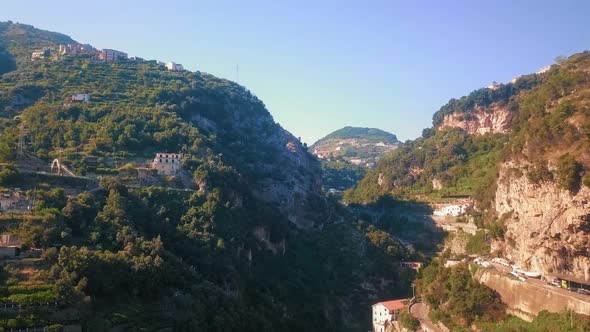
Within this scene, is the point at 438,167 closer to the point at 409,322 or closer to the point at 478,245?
the point at 478,245

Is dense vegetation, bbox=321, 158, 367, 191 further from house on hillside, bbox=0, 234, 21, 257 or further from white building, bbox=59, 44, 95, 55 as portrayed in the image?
house on hillside, bbox=0, 234, 21, 257

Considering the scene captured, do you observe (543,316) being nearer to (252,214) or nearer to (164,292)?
(164,292)

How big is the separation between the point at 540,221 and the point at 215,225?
91.3ft

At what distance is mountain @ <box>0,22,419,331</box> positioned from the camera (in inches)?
1289

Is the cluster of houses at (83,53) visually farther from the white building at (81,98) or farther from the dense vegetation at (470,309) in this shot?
the dense vegetation at (470,309)

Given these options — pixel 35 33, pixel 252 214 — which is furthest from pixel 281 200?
pixel 35 33

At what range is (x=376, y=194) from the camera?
10006cm

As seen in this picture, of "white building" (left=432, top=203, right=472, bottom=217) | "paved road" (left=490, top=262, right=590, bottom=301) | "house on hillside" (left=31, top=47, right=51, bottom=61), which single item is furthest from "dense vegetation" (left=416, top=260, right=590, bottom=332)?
"house on hillside" (left=31, top=47, right=51, bottom=61)

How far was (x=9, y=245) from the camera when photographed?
110 feet

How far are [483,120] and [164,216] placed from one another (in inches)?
2878

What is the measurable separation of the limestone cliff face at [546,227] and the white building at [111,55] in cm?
7892

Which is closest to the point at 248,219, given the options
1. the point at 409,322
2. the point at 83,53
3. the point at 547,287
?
the point at 409,322

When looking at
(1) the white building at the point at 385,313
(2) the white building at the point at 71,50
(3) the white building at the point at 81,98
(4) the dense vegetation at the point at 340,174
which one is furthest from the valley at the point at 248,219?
(4) the dense vegetation at the point at 340,174

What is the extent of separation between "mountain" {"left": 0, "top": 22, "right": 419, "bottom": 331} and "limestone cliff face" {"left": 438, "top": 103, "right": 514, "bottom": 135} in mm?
31757
